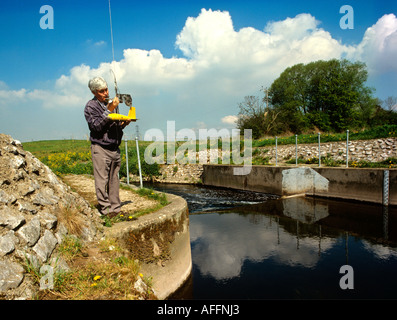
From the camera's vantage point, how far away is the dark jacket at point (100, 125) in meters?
3.62

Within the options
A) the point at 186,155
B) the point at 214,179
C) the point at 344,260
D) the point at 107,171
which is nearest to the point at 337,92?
the point at 186,155

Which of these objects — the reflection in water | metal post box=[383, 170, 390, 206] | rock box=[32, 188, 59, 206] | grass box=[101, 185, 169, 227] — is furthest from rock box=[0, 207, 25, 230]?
metal post box=[383, 170, 390, 206]

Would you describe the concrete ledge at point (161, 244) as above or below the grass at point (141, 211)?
below

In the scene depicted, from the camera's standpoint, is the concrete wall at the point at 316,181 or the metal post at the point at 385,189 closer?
the metal post at the point at 385,189

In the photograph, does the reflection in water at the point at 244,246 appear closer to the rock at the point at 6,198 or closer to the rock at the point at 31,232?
the rock at the point at 31,232

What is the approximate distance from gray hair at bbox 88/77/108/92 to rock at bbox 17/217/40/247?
2.00m

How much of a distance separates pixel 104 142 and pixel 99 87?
0.83 m

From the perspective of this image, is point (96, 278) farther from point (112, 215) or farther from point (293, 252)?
point (293, 252)

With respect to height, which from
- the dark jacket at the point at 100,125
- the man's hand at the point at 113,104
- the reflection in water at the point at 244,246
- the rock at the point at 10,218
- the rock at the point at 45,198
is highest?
the man's hand at the point at 113,104

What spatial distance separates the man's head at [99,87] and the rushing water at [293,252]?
3425 millimetres

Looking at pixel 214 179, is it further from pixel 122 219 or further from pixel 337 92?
pixel 337 92

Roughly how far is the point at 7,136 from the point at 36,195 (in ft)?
4.43

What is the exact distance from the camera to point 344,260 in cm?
538

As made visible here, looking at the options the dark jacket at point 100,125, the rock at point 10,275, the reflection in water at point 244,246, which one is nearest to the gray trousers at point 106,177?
the dark jacket at point 100,125
